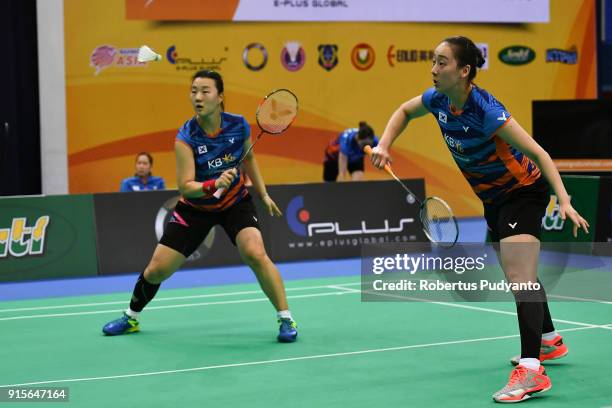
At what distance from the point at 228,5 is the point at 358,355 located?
8.34 metres

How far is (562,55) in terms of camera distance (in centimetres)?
1605

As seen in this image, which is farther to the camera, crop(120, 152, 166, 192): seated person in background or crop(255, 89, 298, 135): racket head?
crop(120, 152, 166, 192): seated person in background

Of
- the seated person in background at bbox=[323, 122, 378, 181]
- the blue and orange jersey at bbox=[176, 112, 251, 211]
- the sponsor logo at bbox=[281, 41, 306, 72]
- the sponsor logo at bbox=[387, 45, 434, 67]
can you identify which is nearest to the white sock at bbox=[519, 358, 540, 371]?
the blue and orange jersey at bbox=[176, 112, 251, 211]

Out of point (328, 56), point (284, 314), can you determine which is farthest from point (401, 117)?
point (328, 56)

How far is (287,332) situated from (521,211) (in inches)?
78.6

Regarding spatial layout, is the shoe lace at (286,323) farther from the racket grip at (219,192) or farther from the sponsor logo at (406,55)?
the sponsor logo at (406,55)

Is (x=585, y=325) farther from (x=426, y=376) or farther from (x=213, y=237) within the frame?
(x=213, y=237)

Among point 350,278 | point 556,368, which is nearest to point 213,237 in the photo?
point 350,278

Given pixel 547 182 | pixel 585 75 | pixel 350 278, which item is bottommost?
pixel 350 278

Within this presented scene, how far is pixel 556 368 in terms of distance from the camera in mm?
5801

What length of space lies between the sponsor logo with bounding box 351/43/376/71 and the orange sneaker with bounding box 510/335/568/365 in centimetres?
921

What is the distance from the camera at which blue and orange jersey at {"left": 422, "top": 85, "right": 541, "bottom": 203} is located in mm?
5262

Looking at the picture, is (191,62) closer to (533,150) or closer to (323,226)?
(323,226)

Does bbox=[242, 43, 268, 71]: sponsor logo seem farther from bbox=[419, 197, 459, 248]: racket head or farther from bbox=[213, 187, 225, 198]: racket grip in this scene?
bbox=[419, 197, 459, 248]: racket head
